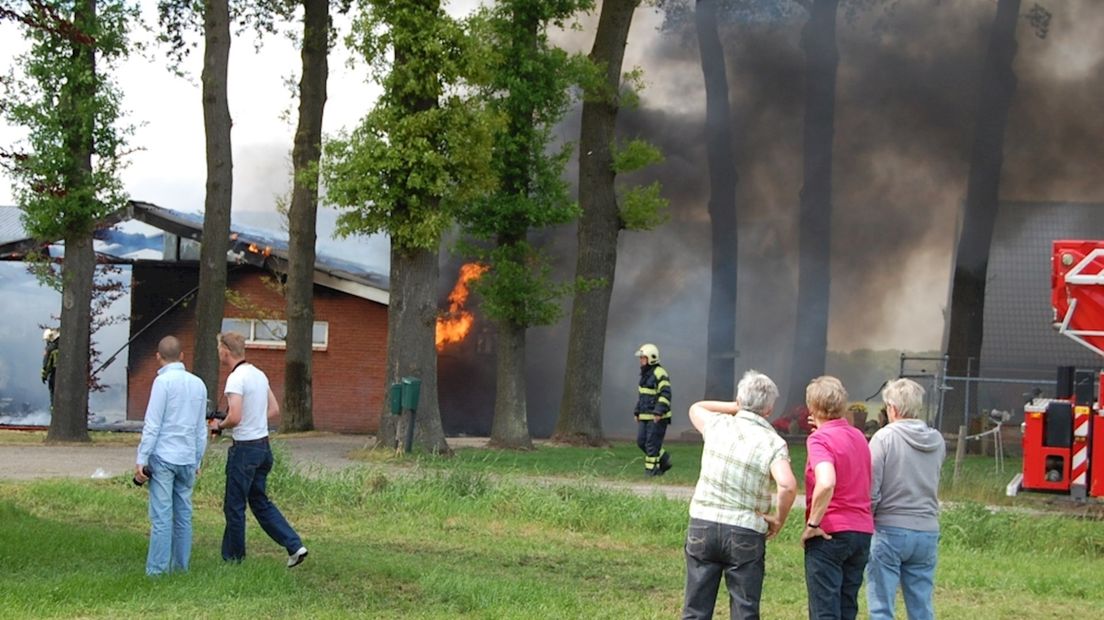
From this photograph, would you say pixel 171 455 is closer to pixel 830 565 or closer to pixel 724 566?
pixel 724 566

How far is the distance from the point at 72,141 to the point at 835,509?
1650 centimetres

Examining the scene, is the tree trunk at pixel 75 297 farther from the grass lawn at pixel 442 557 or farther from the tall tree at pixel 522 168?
the grass lawn at pixel 442 557

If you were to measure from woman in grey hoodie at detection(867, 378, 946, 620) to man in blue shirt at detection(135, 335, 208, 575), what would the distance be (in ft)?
13.6

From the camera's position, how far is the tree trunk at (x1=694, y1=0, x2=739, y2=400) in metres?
30.2

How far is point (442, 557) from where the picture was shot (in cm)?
992

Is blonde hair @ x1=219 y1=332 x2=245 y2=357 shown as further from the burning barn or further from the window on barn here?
the window on barn

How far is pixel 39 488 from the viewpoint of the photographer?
12.8m

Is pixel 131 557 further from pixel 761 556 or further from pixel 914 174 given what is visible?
pixel 914 174

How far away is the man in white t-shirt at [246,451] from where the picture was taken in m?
8.70

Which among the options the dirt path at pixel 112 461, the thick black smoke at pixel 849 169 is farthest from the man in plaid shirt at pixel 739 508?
the thick black smoke at pixel 849 169

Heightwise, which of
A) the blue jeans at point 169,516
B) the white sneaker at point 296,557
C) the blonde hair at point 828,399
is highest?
the blonde hair at point 828,399

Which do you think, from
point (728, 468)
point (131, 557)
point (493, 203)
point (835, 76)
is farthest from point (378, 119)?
point (835, 76)

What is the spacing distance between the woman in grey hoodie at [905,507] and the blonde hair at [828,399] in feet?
1.26

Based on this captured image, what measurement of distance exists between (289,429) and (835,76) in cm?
1391
